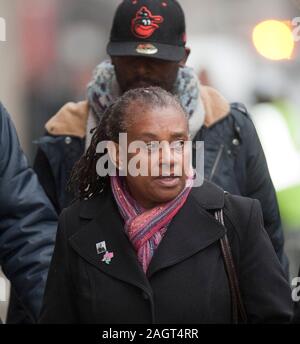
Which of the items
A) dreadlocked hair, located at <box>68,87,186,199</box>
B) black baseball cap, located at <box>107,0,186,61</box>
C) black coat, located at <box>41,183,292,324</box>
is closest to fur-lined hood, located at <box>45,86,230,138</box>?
black baseball cap, located at <box>107,0,186,61</box>

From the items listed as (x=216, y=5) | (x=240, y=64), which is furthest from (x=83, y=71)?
(x=216, y=5)

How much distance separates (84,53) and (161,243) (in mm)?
10238

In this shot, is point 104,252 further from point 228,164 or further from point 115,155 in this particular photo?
point 228,164

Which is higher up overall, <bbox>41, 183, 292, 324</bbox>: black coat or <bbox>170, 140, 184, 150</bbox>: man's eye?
<bbox>170, 140, 184, 150</bbox>: man's eye

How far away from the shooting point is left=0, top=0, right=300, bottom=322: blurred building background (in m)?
12.3

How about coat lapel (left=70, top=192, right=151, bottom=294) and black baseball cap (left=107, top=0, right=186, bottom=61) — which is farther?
black baseball cap (left=107, top=0, right=186, bottom=61)

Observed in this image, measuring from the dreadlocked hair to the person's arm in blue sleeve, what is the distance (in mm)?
374

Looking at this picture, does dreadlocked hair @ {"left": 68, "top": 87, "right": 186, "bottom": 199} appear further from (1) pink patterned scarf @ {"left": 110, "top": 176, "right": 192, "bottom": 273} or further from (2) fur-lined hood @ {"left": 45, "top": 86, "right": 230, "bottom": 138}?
(2) fur-lined hood @ {"left": 45, "top": 86, "right": 230, "bottom": 138}

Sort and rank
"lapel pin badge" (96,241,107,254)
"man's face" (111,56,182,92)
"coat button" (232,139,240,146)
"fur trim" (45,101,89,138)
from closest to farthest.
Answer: "lapel pin badge" (96,241,107,254) → "man's face" (111,56,182,92) → "coat button" (232,139,240,146) → "fur trim" (45,101,89,138)

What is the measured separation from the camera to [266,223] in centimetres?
455

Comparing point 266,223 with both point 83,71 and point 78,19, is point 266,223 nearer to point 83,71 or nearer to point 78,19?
point 83,71

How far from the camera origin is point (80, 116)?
4750 millimetres

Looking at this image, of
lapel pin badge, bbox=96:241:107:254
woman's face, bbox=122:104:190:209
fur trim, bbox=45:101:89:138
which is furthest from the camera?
fur trim, bbox=45:101:89:138

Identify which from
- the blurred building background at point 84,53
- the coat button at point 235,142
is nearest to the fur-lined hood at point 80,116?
the coat button at point 235,142
